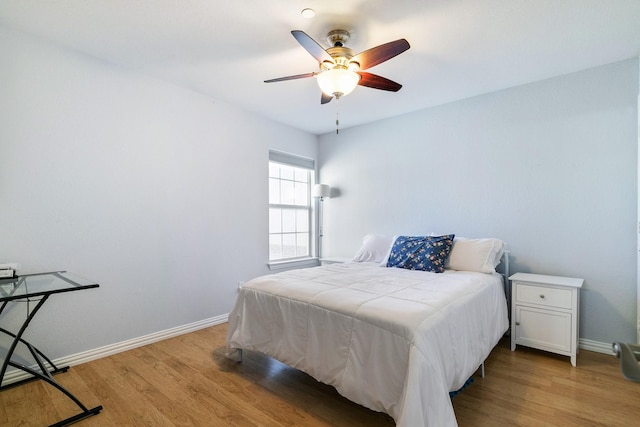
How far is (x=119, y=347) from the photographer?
8.52ft

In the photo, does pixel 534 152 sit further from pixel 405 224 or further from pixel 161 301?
pixel 161 301

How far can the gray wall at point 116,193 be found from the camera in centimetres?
221

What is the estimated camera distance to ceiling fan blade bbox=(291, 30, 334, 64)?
5.70 feet

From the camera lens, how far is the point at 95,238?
8.24 feet

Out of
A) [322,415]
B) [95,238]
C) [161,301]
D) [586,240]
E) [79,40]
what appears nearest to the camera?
[322,415]

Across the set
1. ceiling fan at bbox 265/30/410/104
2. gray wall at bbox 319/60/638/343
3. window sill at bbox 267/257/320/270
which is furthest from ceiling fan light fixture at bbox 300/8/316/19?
window sill at bbox 267/257/320/270

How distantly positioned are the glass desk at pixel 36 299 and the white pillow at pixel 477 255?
275 centimetres

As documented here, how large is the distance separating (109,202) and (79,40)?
1.22 meters

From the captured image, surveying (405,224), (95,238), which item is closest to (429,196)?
(405,224)

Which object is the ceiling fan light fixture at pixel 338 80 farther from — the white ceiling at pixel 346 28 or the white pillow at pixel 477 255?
the white pillow at pixel 477 255

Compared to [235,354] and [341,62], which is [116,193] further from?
[341,62]

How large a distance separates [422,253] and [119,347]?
9.08ft

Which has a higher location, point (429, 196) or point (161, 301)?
point (429, 196)

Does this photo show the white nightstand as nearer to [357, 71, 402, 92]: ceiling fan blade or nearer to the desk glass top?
[357, 71, 402, 92]: ceiling fan blade
